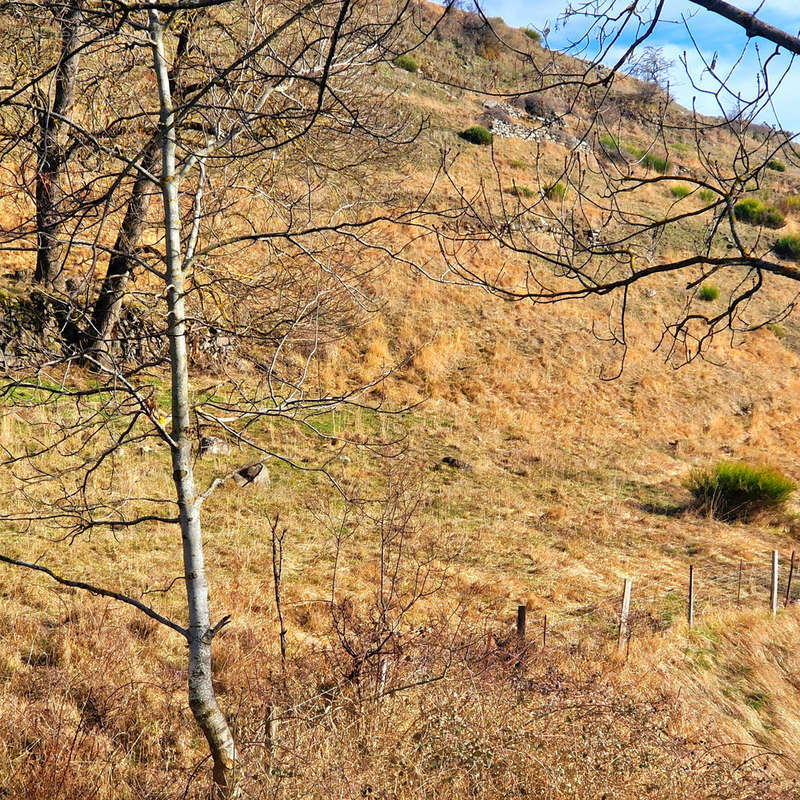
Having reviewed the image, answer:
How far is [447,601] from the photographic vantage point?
23.3 feet

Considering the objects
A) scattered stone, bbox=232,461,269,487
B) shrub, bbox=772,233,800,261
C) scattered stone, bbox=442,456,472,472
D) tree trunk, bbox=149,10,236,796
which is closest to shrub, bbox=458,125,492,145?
shrub, bbox=772,233,800,261

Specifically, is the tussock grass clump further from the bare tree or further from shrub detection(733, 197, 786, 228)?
shrub detection(733, 197, 786, 228)

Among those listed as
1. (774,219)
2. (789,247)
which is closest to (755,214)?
(774,219)

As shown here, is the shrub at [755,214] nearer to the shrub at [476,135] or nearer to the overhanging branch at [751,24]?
the shrub at [476,135]

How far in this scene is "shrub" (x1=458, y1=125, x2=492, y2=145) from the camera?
26234mm

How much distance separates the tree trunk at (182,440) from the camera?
2.90 m

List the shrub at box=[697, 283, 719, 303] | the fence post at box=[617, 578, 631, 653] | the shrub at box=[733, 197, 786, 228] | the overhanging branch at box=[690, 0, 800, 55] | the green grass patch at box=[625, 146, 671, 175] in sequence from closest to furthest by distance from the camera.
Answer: the overhanging branch at box=[690, 0, 800, 55]
the green grass patch at box=[625, 146, 671, 175]
the fence post at box=[617, 578, 631, 653]
the shrub at box=[697, 283, 719, 303]
the shrub at box=[733, 197, 786, 228]

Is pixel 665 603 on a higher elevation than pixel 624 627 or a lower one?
lower

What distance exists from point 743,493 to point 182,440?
1122cm

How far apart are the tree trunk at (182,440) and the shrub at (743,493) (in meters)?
10.5

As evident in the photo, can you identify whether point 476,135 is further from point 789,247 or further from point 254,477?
point 254,477

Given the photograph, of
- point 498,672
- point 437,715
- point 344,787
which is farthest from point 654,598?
point 344,787

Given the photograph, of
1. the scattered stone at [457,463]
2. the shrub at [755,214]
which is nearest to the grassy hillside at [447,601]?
the scattered stone at [457,463]

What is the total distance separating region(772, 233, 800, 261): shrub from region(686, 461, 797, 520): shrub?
54.2 feet
